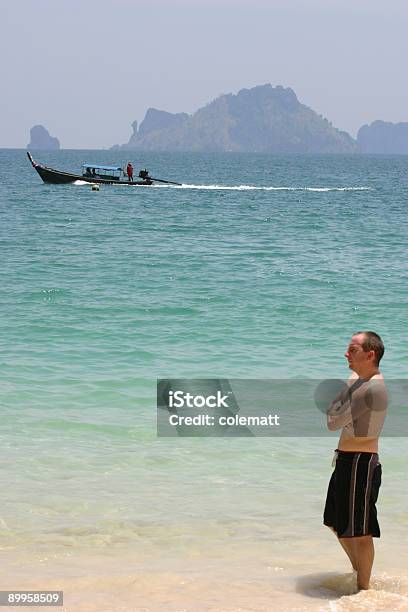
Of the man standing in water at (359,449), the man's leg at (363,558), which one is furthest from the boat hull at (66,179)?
the man standing in water at (359,449)

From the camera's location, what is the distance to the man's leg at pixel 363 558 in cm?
603

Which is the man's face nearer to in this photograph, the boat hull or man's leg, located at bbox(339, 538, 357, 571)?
man's leg, located at bbox(339, 538, 357, 571)

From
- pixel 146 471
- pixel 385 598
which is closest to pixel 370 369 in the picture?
pixel 385 598

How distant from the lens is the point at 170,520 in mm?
8125

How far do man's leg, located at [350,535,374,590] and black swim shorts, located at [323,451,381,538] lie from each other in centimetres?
10

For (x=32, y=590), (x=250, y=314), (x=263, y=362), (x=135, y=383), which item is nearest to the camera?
(x=32, y=590)

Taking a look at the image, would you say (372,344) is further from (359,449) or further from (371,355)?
(359,449)

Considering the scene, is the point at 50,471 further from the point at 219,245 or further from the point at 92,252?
the point at 219,245

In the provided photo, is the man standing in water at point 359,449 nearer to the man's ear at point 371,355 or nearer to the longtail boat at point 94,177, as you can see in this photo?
the man's ear at point 371,355

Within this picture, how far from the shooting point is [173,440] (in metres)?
10.6

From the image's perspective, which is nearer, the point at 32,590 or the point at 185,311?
the point at 32,590

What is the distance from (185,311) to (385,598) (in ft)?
44.4

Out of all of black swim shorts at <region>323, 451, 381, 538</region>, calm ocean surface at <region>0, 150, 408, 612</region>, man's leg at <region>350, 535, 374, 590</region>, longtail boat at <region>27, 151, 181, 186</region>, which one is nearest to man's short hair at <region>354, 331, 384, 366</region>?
black swim shorts at <region>323, 451, 381, 538</region>

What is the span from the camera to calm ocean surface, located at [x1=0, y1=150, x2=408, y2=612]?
680cm
